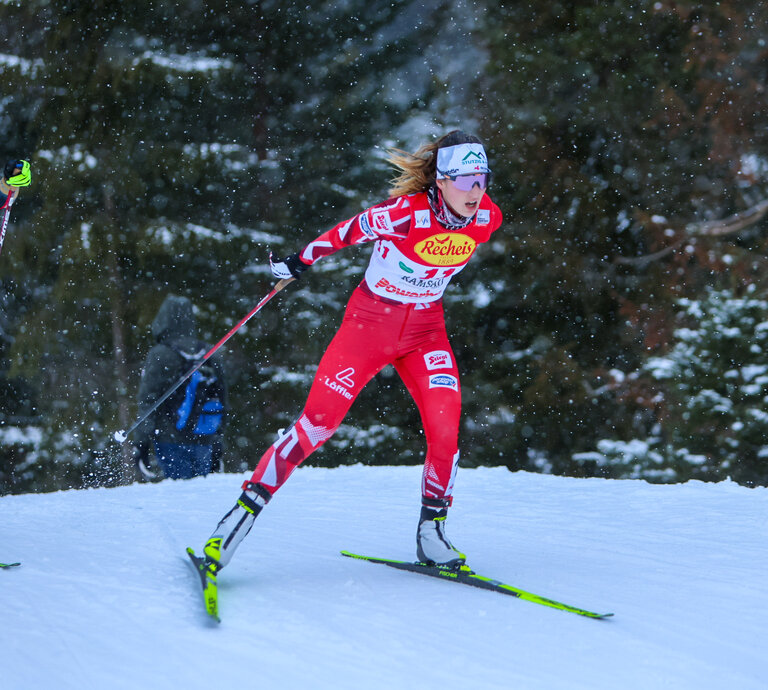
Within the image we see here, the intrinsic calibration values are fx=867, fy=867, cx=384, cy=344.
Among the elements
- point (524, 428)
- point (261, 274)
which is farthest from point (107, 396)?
point (524, 428)

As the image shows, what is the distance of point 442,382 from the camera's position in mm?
3408

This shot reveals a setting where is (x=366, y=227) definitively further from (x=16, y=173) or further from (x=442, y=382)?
(x=16, y=173)

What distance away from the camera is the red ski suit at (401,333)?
3287 millimetres

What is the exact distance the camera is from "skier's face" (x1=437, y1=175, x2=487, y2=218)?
3.26 m

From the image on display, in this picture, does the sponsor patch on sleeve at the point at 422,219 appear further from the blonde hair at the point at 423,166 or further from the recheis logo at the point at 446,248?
the blonde hair at the point at 423,166

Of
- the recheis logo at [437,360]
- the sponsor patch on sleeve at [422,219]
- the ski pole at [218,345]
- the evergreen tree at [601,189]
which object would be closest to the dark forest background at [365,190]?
the evergreen tree at [601,189]

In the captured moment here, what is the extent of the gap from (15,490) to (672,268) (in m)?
Answer: 11.5

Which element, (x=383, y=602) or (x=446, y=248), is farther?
(x=446, y=248)

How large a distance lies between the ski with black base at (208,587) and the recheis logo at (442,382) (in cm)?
109

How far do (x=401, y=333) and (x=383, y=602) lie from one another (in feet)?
3.50

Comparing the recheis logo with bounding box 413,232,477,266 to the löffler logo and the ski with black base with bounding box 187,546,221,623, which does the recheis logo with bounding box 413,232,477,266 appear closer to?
the löffler logo

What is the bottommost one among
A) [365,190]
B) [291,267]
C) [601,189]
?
[291,267]

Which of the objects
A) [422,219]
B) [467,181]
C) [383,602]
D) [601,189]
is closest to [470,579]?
[383,602]

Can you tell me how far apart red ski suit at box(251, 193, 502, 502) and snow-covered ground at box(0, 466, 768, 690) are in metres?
0.52
